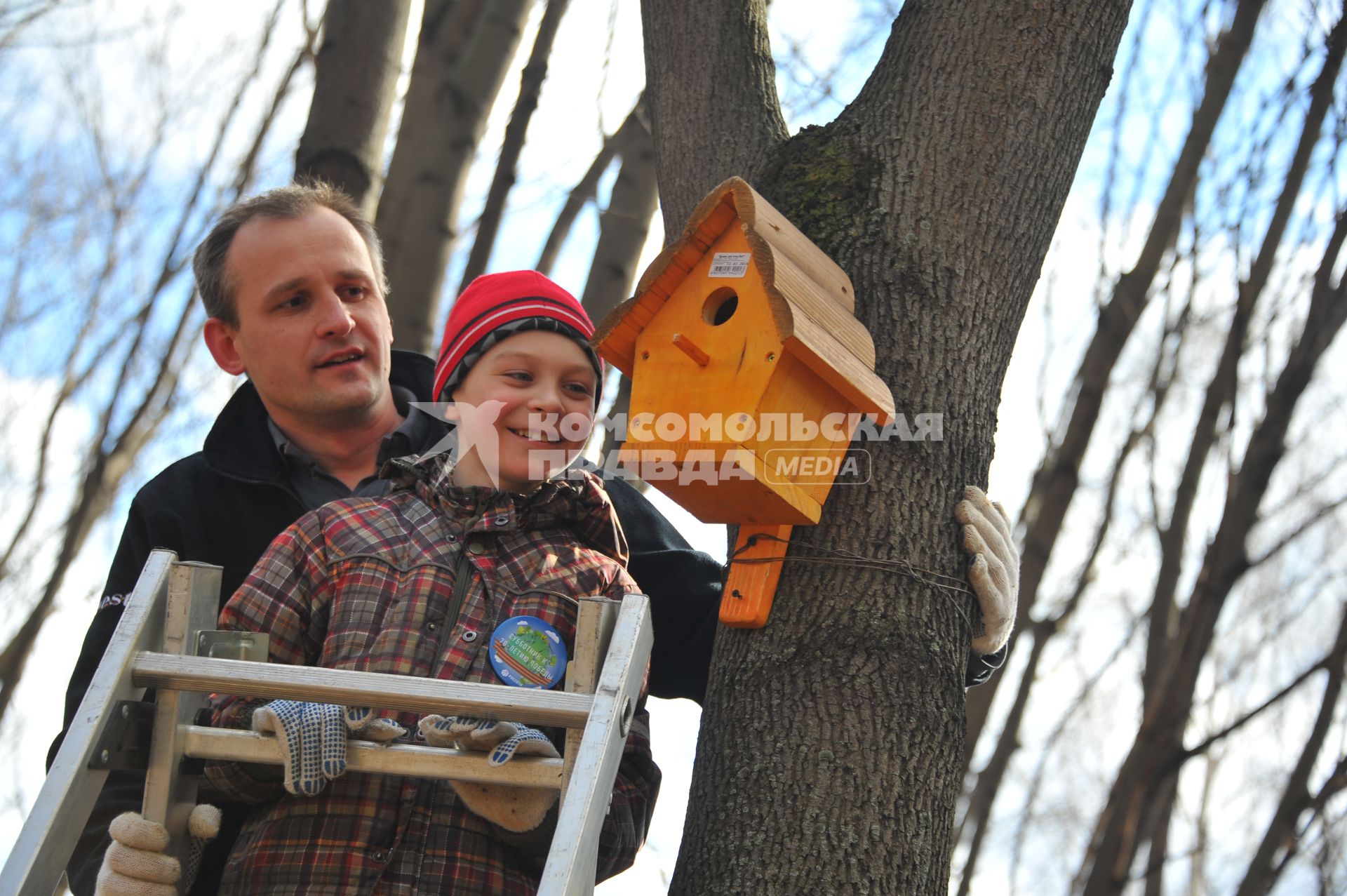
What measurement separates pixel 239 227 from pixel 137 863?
1815 millimetres

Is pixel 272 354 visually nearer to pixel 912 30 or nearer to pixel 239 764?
pixel 239 764

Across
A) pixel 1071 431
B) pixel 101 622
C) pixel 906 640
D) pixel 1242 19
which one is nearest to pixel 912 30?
pixel 906 640

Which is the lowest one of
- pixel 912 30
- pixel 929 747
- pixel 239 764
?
pixel 239 764

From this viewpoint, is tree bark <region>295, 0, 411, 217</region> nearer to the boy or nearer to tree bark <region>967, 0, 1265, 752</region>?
the boy

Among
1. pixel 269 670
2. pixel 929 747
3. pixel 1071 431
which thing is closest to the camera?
pixel 269 670

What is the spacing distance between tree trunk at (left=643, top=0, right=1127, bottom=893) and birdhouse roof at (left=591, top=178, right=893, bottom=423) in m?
0.12

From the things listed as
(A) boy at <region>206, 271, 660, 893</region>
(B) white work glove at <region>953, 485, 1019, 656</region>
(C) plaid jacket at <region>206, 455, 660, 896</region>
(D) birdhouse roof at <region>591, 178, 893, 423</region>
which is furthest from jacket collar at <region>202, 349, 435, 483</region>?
(B) white work glove at <region>953, 485, 1019, 656</region>

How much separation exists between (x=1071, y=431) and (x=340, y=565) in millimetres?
3893

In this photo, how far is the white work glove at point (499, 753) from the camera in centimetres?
186

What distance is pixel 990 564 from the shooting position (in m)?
2.40

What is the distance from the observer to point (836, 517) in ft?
7.77

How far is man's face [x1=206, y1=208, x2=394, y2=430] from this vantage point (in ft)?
10.2

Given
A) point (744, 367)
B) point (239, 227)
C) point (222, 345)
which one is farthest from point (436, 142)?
point (744, 367)

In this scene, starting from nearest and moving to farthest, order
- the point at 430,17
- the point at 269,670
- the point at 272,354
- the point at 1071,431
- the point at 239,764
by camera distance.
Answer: the point at 269,670, the point at 239,764, the point at 272,354, the point at 430,17, the point at 1071,431
